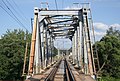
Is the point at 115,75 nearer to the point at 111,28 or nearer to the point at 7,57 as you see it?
the point at 7,57

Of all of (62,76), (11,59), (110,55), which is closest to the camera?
(62,76)

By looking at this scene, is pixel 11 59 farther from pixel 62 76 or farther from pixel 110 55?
pixel 62 76

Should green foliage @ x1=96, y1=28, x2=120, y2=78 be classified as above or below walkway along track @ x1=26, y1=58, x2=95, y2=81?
above

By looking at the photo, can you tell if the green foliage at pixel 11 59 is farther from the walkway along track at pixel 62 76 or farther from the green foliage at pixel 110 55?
the walkway along track at pixel 62 76

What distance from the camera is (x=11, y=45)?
153 ft

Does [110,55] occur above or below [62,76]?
above

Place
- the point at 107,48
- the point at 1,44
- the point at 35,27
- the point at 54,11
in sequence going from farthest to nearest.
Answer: the point at 1,44 → the point at 107,48 → the point at 54,11 → the point at 35,27

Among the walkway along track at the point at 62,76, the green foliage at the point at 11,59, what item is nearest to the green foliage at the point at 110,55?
the green foliage at the point at 11,59

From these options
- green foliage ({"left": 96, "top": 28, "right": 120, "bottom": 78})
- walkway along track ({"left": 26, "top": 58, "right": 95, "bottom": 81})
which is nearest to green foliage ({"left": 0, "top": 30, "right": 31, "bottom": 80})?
green foliage ({"left": 96, "top": 28, "right": 120, "bottom": 78})

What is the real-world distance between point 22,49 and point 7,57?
2894mm

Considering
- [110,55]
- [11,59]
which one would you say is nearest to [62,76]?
[110,55]

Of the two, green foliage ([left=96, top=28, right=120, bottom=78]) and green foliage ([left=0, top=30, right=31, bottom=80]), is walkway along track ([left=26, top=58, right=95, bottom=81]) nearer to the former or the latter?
green foliage ([left=96, top=28, right=120, bottom=78])

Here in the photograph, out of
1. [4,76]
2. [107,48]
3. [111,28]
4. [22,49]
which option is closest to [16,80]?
[4,76]

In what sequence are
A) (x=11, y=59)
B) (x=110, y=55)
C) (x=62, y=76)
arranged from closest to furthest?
(x=62, y=76) → (x=110, y=55) → (x=11, y=59)
